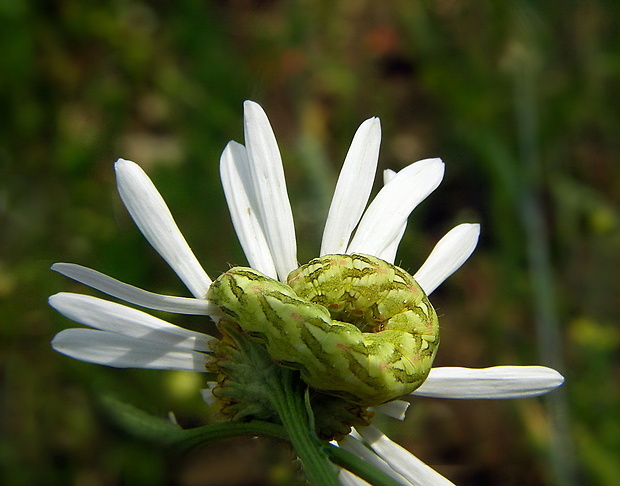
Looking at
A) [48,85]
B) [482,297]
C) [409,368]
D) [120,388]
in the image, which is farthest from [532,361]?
[48,85]

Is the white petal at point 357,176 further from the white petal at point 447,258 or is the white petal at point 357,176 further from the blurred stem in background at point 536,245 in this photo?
the blurred stem in background at point 536,245

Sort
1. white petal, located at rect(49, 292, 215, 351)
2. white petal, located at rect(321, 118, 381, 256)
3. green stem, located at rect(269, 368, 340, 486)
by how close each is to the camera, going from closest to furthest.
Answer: green stem, located at rect(269, 368, 340, 486), white petal, located at rect(49, 292, 215, 351), white petal, located at rect(321, 118, 381, 256)

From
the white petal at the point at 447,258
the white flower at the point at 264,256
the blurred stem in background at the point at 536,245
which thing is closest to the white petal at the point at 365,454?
the white flower at the point at 264,256

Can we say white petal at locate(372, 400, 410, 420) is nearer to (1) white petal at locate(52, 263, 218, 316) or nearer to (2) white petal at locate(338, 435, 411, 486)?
(2) white petal at locate(338, 435, 411, 486)

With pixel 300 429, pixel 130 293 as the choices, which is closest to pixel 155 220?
pixel 130 293

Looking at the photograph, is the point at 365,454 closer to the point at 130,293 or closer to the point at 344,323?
the point at 344,323

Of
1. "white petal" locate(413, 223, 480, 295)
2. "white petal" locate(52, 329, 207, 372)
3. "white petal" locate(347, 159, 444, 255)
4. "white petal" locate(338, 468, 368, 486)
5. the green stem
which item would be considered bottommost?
"white petal" locate(338, 468, 368, 486)

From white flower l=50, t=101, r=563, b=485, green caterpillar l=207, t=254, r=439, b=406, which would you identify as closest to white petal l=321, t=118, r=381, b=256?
white flower l=50, t=101, r=563, b=485
